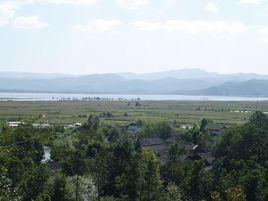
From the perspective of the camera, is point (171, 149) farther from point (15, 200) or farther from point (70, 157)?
point (15, 200)

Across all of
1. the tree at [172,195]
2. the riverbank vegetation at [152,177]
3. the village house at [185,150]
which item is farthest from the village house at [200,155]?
the tree at [172,195]

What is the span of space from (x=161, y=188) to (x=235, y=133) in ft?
63.5

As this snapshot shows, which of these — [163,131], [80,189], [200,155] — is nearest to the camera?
[80,189]

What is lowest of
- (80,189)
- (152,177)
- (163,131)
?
(163,131)

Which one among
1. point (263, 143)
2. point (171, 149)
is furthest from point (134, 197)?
point (263, 143)

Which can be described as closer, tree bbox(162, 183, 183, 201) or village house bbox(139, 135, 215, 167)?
tree bbox(162, 183, 183, 201)

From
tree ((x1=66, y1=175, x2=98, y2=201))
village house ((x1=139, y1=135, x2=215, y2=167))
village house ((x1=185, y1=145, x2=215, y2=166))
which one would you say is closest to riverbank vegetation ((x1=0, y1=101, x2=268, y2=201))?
tree ((x1=66, y1=175, x2=98, y2=201))

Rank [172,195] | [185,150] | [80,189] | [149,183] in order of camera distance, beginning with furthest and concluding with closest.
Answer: [185,150]
[80,189]
[149,183]
[172,195]

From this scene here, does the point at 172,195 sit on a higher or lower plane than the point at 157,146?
higher

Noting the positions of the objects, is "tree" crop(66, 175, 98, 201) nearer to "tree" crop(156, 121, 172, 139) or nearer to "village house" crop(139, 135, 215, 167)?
"village house" crop(139, 135, 215, 167)

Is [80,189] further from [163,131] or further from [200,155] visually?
[163,131]

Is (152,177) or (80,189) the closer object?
(152,177)

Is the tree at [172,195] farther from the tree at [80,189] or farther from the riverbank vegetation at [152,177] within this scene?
the tree at [80,189]

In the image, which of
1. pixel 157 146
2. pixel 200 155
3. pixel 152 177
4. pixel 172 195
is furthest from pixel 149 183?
pixel 157 146
